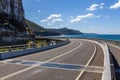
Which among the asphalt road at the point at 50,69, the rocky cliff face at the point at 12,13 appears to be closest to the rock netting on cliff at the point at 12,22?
the rocky cliff face at the point at 12,13

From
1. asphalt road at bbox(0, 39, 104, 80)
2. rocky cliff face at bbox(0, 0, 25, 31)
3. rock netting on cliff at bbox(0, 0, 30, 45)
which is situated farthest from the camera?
rocky cliff face at bbox(0, 0, 25, 31)

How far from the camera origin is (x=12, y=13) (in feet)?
285

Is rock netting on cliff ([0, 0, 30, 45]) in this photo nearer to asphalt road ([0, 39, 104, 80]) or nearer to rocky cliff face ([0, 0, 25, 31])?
rocky cliff face ([0, 0, 25, 31])

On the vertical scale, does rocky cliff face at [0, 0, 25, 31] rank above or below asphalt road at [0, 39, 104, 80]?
above

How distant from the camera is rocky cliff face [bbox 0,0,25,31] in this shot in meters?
79.9

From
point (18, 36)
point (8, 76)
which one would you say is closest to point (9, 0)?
point (18, 36)

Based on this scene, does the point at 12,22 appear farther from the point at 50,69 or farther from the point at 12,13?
the point at 50,69

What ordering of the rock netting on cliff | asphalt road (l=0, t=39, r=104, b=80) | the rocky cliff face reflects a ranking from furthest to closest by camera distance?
the rocky cliff face < the rock netting on cliff < asphalt road (l=0, t=39, r=104, b=80)

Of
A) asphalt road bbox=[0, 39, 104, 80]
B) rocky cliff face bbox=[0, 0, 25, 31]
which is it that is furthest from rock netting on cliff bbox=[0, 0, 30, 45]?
asphalt road bbox=[0, 39, 104, 80]

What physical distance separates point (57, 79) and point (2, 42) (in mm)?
54863

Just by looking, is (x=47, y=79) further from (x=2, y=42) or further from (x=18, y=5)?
(x=18, y=5)

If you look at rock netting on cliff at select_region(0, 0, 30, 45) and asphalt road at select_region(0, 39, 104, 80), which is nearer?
asphalt road at select_region(0, 39, 104, 80)

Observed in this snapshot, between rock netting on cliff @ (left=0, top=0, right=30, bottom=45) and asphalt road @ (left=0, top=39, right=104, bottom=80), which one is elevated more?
rock netting on cliff @ (left=0, top=0, right=30, bottom=45)

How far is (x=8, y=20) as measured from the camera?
80.3m
